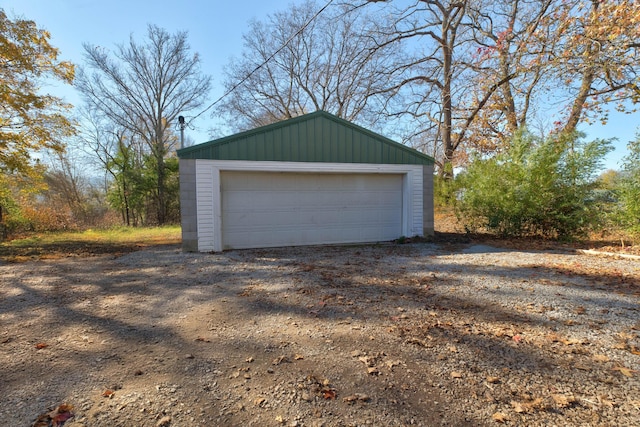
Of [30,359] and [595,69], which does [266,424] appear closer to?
[30,359]

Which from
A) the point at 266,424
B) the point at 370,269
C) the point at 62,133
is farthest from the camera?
the point at 62,133

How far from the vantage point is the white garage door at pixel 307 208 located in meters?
7.57

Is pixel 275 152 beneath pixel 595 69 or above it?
beneath

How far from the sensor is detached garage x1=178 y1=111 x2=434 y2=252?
23.2ft

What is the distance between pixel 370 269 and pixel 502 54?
8479mm

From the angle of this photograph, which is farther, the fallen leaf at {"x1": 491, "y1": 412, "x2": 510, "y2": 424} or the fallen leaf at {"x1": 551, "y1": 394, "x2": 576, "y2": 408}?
the fallen leaf at {"x1": 551, "y1": 394, "x2": 576, "y2": 408}

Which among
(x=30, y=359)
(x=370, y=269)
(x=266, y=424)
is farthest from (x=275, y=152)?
(x=266, y=424)

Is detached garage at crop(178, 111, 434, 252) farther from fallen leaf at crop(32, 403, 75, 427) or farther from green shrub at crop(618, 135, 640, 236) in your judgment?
fallen leaf at crop(32, 403, 75, 427)

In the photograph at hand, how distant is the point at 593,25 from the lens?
23.9 feet

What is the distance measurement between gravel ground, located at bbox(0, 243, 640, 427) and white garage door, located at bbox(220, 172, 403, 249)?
109 inches

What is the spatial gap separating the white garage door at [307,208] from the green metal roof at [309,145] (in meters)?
0.46

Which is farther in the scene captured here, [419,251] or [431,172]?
[431,172]

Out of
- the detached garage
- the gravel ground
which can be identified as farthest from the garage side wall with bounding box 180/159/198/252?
the gravel ground

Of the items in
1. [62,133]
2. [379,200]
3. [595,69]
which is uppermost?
[595,69]
